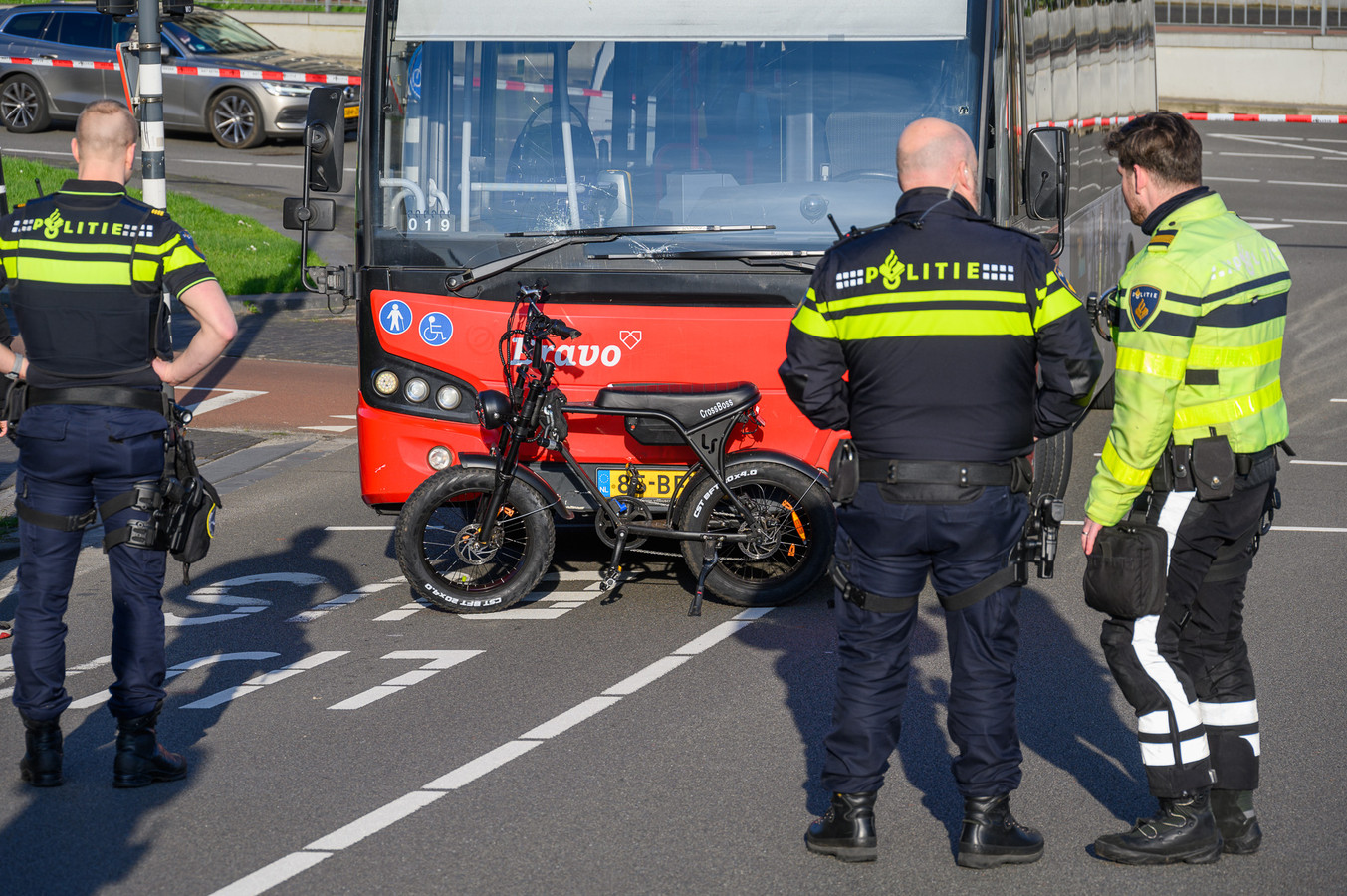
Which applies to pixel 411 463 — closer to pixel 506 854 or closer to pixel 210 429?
pixel 506 854

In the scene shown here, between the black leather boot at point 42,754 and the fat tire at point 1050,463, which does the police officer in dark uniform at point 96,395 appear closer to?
the black leather boot at point 42,754

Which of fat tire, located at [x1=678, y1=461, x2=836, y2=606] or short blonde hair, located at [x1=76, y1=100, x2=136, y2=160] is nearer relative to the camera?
short blonde hair, located at [x1=76, y1=100, x2=136, y2=160]

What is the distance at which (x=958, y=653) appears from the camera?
427cm

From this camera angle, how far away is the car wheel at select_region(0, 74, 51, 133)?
23.1m

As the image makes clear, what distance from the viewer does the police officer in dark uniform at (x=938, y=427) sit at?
4102 millimetres

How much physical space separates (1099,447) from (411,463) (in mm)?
5299

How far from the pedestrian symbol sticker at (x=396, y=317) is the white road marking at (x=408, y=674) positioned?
1478 mm

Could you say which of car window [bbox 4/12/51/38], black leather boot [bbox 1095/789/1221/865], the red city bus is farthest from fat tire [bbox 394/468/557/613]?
car window [bbox 4/12/51/38]

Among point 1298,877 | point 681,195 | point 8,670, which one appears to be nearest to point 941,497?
point 1298,877

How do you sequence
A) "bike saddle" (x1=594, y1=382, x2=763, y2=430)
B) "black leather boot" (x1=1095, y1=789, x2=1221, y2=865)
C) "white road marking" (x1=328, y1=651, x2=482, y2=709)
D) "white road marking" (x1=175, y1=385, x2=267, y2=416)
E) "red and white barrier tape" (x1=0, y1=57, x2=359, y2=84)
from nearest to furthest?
"black leather boot" (x1=1095, y1=789, x2=1221, y2=865) → "white road marking" (x1=328, y1=651, x2=482, y2=709) → "bike saddle" (x1=594, y1=382, x2=763, y2=430) → "white road marking" (x1=175, y1=385, x2=267, y2=416) → "red and white barrier tape" (x1=0, y1=57, x2=359, y2=84)

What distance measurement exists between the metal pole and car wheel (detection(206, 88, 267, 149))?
1151 centimetres

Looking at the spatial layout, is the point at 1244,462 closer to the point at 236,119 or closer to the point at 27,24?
the point at 236,119

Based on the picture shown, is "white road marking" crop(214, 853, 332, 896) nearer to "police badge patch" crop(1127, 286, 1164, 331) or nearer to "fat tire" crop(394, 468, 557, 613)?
"fat tire" crop(394, 468, 557, 613)

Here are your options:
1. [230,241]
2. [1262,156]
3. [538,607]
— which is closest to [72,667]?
[538,607]
